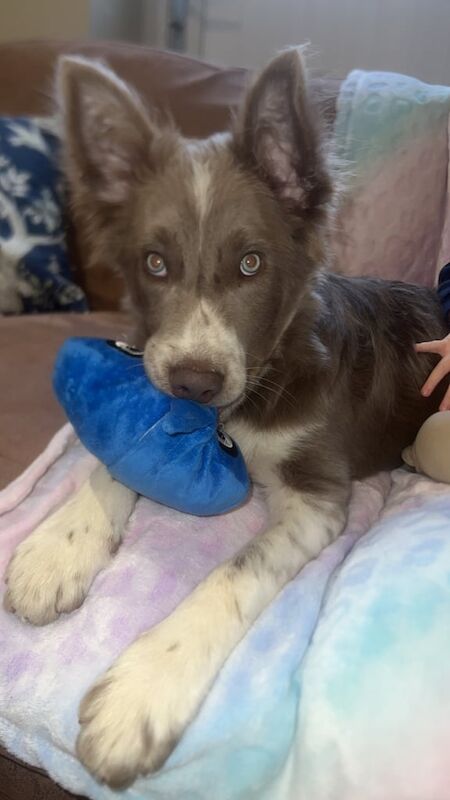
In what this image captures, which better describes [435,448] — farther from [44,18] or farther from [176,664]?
[44,18]

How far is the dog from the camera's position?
6.12ft

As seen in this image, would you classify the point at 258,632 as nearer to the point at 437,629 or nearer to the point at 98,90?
the point at 437,629

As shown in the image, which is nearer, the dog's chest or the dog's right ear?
the dog's right ear

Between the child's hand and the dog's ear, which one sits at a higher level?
the dog's ear

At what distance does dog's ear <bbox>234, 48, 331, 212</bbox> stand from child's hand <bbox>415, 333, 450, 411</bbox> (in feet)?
2.09

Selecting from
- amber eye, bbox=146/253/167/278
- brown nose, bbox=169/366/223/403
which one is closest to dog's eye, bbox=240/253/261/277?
amber eye, bbox=146/253/167/278

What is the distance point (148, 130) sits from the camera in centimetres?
229

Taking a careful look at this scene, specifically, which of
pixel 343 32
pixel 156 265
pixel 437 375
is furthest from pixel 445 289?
pixel 343 32

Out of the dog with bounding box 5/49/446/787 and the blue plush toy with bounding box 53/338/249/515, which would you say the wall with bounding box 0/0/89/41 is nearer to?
the dog with bounding box 5/49/446/787

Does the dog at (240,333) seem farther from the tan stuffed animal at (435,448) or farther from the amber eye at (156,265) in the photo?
the tan stuffed animal at (435,448)

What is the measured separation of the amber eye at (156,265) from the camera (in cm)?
220

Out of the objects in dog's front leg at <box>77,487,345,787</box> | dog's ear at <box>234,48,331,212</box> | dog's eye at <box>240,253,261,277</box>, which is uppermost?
dog's ear at <box>234,48,331,212</box>

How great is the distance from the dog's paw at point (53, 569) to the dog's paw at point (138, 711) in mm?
251

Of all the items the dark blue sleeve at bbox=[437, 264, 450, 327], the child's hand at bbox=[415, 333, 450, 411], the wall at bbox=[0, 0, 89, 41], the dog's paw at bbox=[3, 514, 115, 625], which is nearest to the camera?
the dog's paw at bbox=[3, 514, 115, 625]
